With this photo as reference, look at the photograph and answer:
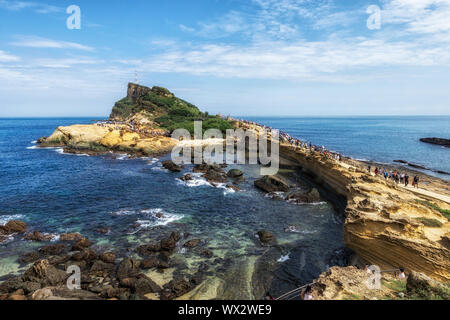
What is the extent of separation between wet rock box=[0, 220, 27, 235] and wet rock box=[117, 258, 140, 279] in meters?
10.8

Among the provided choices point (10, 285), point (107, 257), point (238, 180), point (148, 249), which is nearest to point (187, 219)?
point (148, 249)

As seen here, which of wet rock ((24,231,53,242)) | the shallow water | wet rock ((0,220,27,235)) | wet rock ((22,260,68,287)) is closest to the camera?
wet rock ((22,260,68,287))

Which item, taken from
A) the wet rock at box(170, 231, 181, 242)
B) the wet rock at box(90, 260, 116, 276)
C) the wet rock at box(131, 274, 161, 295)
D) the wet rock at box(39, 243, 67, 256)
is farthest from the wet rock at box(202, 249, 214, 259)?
the wet rock at box(39, 243, 67, 256)

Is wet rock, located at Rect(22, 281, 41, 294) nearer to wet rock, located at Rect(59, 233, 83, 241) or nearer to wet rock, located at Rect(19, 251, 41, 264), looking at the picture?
wet rock, located at Rect(19, 251, 41, 264)

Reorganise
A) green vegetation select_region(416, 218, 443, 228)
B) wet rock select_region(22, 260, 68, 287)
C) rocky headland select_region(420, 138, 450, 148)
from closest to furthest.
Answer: wet rock select_region(22, 260, 68, 287)
green vegetation select_region(416, 218, 443, 228)
rocky headland select_region(420, 138, 450, 148)

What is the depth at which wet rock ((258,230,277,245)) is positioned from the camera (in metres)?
19.2

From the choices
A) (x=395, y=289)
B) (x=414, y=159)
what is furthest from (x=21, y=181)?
(x=414, y=159)

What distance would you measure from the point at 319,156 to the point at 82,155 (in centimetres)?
4490

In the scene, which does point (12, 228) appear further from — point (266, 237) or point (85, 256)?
point (266, 237)

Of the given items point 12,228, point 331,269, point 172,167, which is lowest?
point 12,228

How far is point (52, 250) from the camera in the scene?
17.0m

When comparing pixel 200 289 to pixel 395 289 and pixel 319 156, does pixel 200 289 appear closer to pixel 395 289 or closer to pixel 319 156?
pixel 395 289

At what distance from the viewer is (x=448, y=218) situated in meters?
16.4

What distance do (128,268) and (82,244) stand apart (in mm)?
4921
